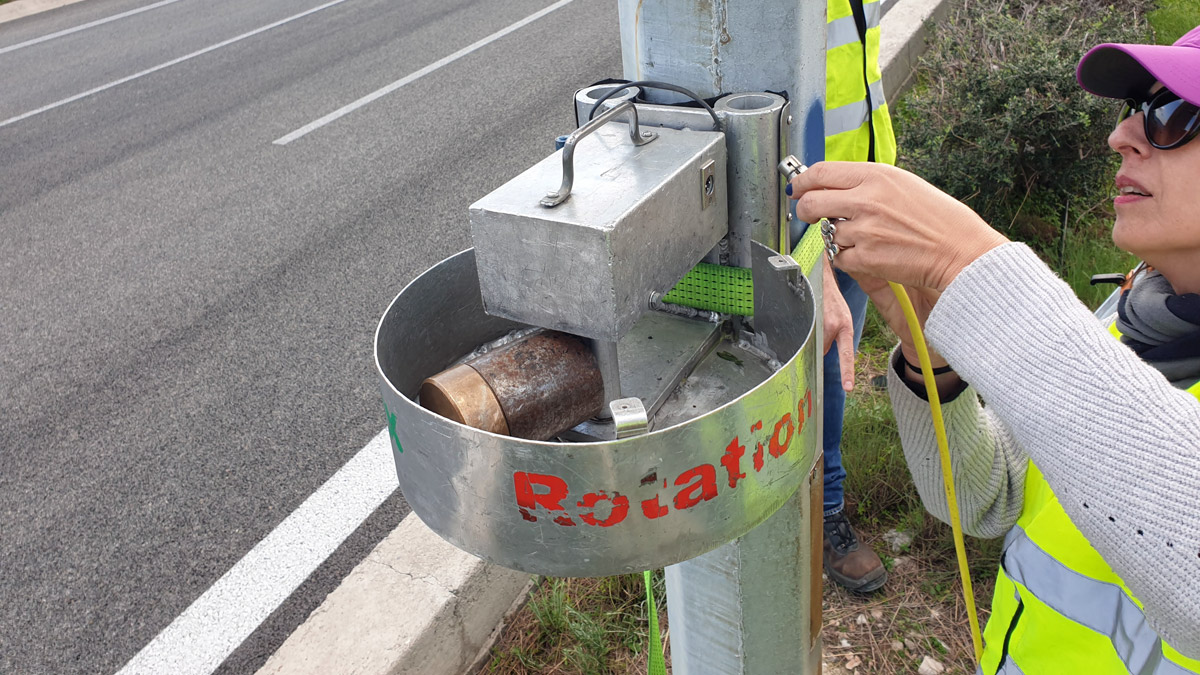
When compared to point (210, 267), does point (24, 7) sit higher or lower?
higher

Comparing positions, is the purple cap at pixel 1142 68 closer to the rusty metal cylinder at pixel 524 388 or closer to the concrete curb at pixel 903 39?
the rusty metal cylinder at pixel 524 388

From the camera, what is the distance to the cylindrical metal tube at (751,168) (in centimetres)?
105

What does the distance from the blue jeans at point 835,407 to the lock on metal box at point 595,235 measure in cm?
142

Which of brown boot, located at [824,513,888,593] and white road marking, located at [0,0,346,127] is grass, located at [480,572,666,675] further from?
white road marking, located at [0,0,346,127]

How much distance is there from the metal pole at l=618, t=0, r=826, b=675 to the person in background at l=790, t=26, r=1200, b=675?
12 cm

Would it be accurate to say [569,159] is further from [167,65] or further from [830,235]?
[167,65]

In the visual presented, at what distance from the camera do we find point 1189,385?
1258 millimetres

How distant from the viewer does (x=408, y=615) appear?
2.19 m

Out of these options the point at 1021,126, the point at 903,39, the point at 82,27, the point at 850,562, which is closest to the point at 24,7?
the point at 82,27

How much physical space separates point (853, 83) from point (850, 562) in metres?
1.25

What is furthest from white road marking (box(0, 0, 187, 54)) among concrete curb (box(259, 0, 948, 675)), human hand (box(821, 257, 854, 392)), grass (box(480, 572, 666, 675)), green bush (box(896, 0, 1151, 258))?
human hand (box(821, 257, 854, 392))

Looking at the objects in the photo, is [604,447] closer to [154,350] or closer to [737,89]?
[737,89]

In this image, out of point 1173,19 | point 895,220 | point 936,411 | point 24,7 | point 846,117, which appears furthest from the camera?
point 24,7

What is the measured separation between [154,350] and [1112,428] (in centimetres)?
416
